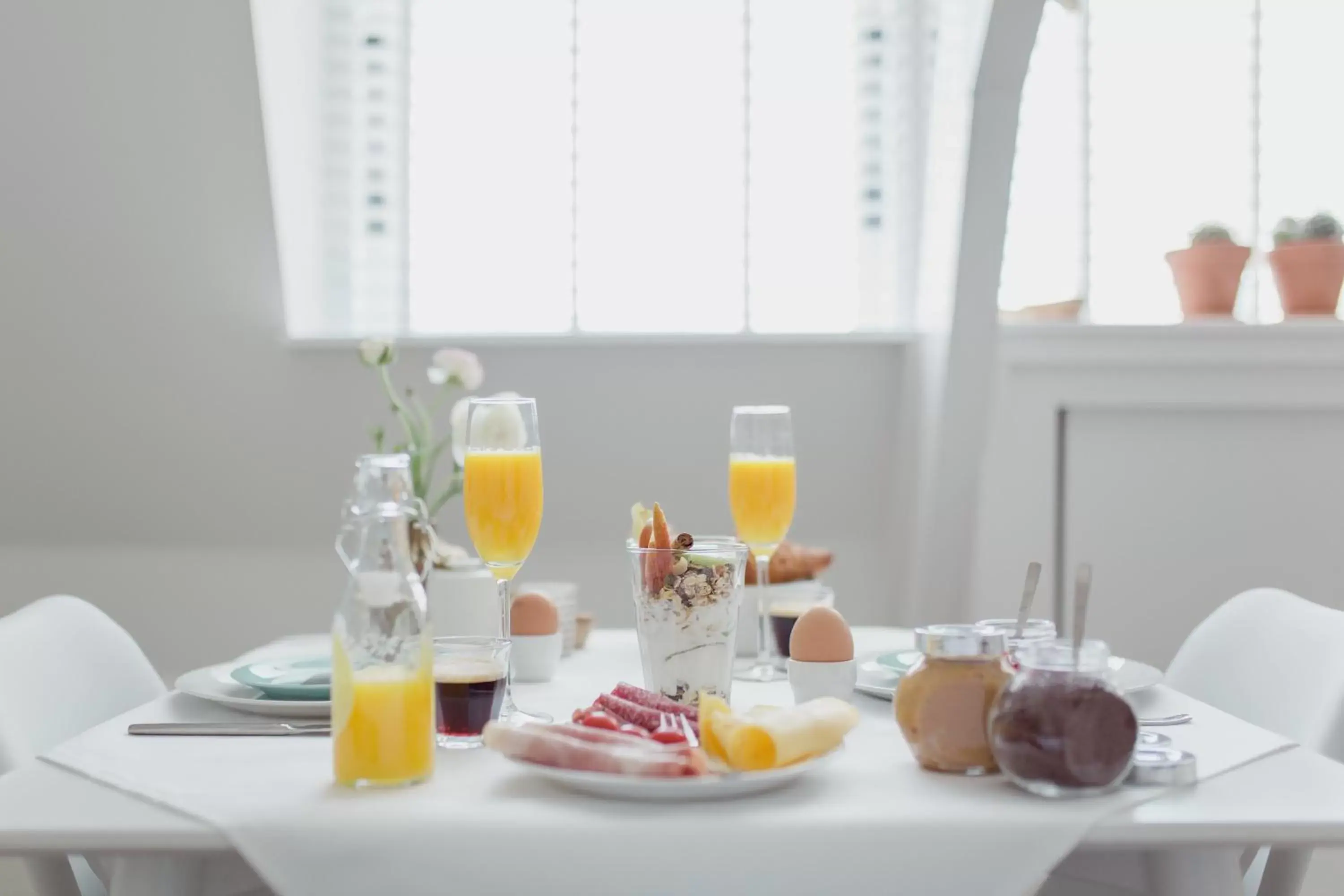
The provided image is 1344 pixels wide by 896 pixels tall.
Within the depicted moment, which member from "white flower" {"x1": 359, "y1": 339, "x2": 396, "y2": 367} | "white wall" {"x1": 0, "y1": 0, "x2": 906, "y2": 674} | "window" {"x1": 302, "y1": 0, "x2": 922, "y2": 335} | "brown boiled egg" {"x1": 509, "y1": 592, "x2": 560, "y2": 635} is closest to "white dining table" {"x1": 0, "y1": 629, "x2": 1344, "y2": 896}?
"brown boiled egg" {"x1": 509, "y1": 592, "x2": 560, "y2": 635}

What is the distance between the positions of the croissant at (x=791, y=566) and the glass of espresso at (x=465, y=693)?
61cm

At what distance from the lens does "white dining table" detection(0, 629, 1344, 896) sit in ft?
2.65

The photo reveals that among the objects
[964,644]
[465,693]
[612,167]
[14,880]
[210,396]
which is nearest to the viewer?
[964,644]

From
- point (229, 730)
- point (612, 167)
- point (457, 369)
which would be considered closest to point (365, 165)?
point (612, 167)

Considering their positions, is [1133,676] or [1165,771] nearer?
[1165,771]

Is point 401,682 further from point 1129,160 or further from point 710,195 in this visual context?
point 1129,160

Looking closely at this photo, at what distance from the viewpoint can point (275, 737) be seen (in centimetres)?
106

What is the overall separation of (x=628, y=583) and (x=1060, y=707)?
75.8 inches

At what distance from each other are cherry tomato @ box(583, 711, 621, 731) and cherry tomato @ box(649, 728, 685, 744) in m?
0.03

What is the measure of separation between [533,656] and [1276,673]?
76 cm

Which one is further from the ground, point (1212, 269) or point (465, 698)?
point (1212, 269)

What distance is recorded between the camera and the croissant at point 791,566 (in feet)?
5.29

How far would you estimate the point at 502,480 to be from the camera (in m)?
1.25

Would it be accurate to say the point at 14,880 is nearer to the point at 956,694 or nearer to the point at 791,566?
the point at 791,566
